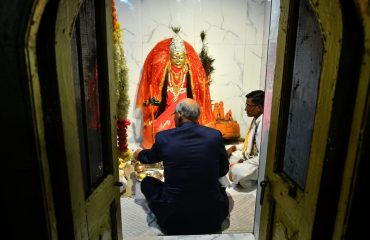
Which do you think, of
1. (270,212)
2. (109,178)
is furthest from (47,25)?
(270,212)

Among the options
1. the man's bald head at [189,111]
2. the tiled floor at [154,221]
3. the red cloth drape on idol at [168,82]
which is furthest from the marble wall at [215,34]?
the man's bald head at [189,111]

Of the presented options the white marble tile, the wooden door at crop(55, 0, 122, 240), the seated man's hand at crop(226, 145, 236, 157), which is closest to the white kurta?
the seated man's hand at crop(226, 145, 236, 157)

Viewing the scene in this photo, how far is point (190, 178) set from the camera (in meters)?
2.21

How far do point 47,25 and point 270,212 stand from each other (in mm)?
1336

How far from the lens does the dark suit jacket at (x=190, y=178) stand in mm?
2162

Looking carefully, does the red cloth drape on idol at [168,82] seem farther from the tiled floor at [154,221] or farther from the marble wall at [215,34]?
the tiled floor at [154,221]

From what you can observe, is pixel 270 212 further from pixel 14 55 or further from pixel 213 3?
pixel 213 3

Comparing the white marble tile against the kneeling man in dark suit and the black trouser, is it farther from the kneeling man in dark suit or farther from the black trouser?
the black trouser

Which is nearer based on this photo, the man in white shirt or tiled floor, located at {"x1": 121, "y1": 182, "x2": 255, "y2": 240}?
tiled floor, located at {"x1": 121, "y1": 182, "x2": 255, "y2": 240}

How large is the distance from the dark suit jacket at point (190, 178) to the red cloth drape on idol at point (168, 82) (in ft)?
7.43

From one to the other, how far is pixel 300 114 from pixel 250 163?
189 cm

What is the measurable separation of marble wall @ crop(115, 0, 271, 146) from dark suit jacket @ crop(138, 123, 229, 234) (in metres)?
2.94

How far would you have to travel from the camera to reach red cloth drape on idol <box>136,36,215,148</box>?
4.64 m

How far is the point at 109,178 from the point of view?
1406 mm
